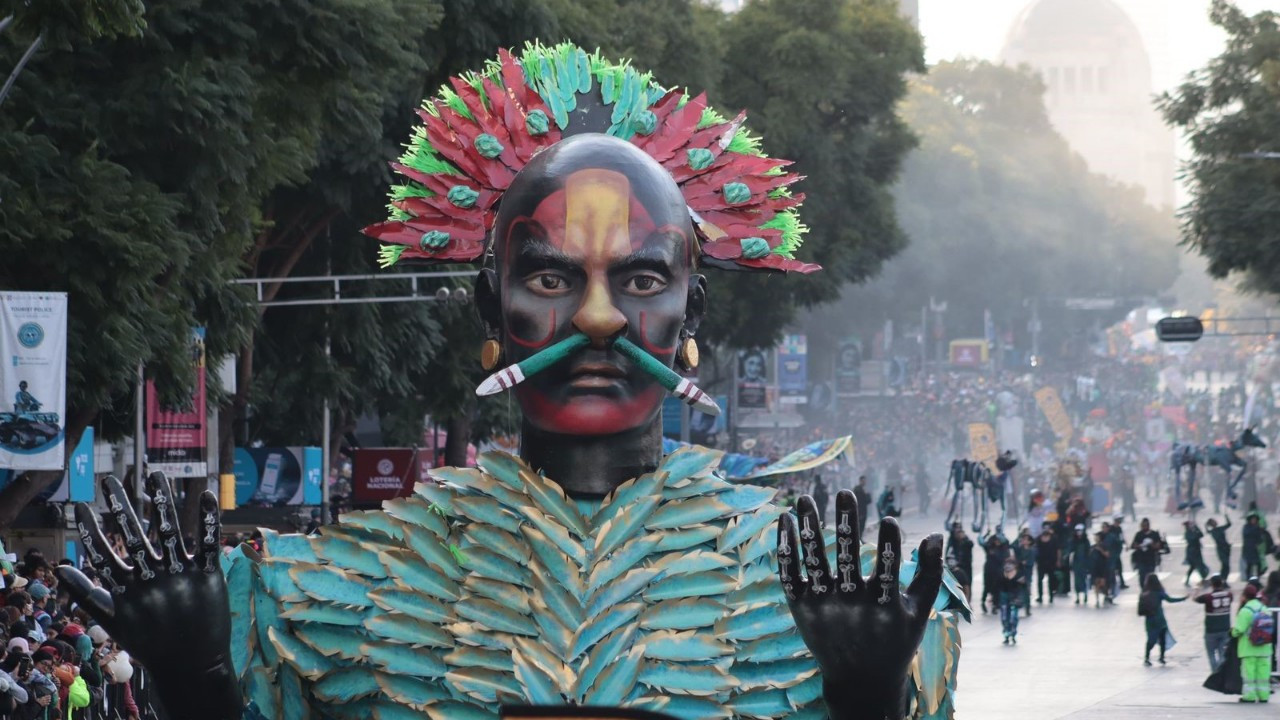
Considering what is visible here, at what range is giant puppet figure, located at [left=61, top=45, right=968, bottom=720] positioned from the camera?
5.91 metres

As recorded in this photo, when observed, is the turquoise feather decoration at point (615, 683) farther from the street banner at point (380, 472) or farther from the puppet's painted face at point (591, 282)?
the street banner at point (380, 472)

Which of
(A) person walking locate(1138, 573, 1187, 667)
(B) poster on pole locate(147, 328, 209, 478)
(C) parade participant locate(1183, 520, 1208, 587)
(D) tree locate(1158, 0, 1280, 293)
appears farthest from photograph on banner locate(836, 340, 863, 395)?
(A) person walking locate(1138, 573, 1187, 667)

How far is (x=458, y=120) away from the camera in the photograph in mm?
7184

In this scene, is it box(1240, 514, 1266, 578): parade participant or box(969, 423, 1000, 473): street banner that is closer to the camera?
box(1240, 514, 1266, 578): parade participant

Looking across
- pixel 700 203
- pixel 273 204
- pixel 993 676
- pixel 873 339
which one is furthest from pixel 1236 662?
pixel 873 339

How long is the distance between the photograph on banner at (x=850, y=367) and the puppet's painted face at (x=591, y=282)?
76.7 metres

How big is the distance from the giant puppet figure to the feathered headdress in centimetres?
1

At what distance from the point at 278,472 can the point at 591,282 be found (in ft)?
91.6

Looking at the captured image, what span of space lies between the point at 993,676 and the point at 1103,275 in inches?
3548

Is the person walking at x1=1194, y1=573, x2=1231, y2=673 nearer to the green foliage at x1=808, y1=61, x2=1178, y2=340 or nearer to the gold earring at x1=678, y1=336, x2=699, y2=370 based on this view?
the gold earring at x1=678, y1=336, x2=699, y2=370

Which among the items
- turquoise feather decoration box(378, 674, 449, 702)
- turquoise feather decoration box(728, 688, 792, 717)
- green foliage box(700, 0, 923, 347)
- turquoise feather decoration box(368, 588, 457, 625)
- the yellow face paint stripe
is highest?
green foliage box(700, 0, 923, 347)

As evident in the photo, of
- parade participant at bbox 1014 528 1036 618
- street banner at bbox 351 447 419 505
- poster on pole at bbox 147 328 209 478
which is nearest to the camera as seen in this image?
poster on pole at bbox 147 328 209 478

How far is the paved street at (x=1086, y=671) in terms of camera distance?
21188mm

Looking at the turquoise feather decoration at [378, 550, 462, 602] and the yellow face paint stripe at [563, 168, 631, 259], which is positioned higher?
the yellow face paint stripe at [563, 168, 631, 259]
